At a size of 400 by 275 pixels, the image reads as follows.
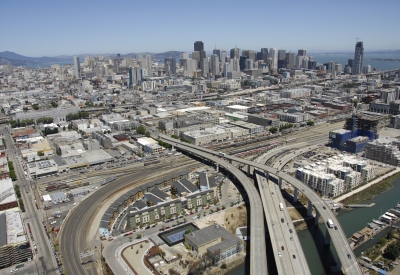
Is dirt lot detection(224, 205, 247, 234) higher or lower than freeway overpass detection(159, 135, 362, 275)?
lower

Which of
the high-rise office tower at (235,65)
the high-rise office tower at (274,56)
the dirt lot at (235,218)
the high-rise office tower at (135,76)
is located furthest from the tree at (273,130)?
the high-rise office tower at (274,56)

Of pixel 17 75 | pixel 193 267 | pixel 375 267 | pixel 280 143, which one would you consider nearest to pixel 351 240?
pixel 375 267

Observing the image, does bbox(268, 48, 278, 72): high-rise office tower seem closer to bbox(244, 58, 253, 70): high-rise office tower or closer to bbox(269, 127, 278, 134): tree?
bbox(244, 58, 253, 70): high-rise office tower

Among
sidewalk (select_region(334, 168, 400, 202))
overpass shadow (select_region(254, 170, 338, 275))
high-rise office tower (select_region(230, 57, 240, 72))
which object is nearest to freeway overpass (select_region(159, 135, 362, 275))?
overpass shadow (select_region(254, 170, 338, 275))

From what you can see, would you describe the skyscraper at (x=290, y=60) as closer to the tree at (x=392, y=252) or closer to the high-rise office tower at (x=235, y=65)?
the high-rise office tower at (x=235, y=65)

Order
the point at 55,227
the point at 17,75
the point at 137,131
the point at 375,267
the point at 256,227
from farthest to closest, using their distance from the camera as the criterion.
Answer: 1. the point at 17,75
2. the point at 137,131
3. the point at 55,227
4. the point at 256,227
5. the point at 375,267

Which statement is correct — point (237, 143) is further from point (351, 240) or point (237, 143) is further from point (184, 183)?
point (351, 240)
